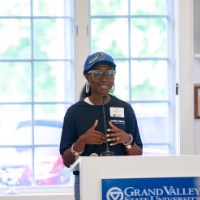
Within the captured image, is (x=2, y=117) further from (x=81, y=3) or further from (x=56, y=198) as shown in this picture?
(x=81, y=3)

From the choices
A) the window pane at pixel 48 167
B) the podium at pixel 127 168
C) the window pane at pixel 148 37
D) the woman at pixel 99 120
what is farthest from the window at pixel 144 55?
the podium at pixel 127 168

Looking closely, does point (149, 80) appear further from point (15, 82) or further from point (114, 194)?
point (114, 194)

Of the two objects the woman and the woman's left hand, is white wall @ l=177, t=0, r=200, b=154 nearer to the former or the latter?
the woman

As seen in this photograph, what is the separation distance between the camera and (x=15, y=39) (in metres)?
3.76

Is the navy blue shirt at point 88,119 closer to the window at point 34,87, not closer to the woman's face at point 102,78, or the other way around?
the woman's face at point 102,78

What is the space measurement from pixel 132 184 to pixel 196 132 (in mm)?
2227

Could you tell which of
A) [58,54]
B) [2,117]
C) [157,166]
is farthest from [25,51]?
[157,166]

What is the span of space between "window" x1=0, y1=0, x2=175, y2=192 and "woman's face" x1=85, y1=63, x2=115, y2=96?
149 cm

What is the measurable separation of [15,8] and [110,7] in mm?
727

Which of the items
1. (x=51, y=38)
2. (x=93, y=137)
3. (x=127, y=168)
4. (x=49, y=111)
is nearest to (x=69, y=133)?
(x=93, y=137)

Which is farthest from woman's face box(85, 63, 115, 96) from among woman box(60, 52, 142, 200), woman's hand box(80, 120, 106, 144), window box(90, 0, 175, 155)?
A: window box(90, 0, 175, 155)

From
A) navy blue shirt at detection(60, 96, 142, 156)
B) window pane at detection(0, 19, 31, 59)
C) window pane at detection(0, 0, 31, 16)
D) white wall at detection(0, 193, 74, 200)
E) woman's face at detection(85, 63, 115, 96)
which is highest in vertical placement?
window pane at detection(0, 0, 31, 16)

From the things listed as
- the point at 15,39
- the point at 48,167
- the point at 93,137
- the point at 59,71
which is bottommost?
the point at 48,167

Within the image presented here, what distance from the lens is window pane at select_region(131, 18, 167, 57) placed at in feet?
12.7
